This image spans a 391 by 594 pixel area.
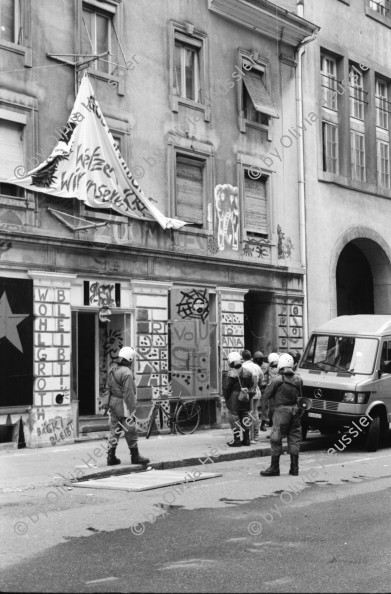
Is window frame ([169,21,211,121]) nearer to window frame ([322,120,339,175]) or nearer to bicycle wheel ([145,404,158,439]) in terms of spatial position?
window frame ([322,120,339,175])

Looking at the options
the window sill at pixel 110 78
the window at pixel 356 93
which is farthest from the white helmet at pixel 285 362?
the window at pixel 356 93

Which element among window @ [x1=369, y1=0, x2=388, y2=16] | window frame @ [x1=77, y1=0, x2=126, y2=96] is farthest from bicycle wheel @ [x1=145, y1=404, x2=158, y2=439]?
window @ [x1=369, y1=0, x2=388, y2=16]

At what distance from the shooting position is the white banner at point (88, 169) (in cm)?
1619

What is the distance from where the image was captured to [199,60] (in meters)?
20.4

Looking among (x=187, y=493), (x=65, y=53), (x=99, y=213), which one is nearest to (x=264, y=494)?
(x=187, y=493)

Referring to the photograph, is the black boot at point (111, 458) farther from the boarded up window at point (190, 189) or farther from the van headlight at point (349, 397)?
the boarded up window at point (190, 189)

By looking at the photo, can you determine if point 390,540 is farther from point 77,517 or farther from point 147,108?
point 147,108

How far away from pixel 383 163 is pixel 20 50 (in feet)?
48.3

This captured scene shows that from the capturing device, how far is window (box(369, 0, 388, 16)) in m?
27.3

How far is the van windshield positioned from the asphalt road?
470cm

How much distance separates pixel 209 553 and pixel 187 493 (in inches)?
141

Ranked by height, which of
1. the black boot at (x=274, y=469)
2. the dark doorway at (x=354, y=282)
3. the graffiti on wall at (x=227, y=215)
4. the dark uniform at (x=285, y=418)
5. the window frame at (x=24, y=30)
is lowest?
the black boot at (x=274, y=469)

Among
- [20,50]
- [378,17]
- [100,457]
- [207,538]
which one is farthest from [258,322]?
[207,538]

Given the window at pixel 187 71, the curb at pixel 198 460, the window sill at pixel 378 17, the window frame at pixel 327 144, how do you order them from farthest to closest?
the window sill at pixel 378 17, the window frame at pixel 327 144, the window at pixel 187 71, the curb at pixel 198 460
